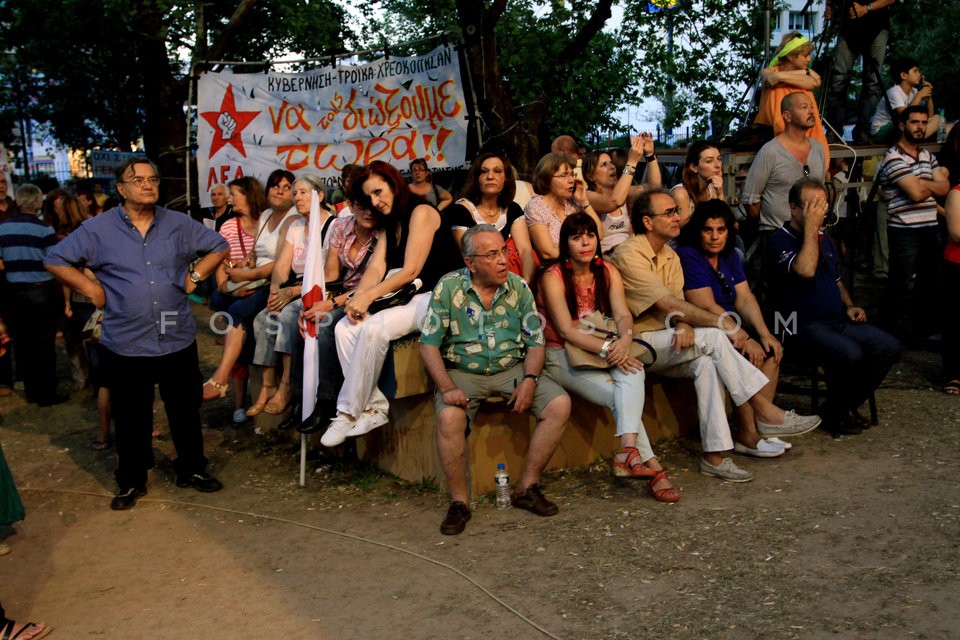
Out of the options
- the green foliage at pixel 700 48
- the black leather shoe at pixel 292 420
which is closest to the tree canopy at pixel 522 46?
the green foliage at pixel 700 48

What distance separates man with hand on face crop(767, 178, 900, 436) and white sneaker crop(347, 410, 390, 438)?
2.85 metres

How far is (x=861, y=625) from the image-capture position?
393 cm

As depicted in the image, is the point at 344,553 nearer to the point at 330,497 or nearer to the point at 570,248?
the point at 330,497

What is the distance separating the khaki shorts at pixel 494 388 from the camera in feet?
18.2

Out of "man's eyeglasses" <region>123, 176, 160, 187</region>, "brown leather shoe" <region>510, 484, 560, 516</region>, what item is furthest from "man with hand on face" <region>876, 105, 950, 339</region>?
"man's eyeglasses" <region>123, 176, 160, 187</region>

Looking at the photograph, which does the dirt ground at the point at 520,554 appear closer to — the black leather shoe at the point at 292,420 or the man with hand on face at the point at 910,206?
the black leather shoe at the point at 292,420

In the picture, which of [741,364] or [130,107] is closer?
[741,364]

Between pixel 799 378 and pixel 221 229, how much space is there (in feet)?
15.8

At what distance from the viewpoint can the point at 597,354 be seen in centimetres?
571

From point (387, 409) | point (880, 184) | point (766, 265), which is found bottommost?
point (387, 409)

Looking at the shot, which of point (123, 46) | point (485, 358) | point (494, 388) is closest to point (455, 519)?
point (494, 388)

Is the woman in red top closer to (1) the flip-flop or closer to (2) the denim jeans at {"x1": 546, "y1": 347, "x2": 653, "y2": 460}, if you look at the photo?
(2) the denim jeans at {"x1": 546, "y1": 347, "x2": 653, "y2": 460}

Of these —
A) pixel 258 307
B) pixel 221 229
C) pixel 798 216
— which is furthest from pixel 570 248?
pixel 221 229

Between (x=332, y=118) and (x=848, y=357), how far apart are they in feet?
19.4
